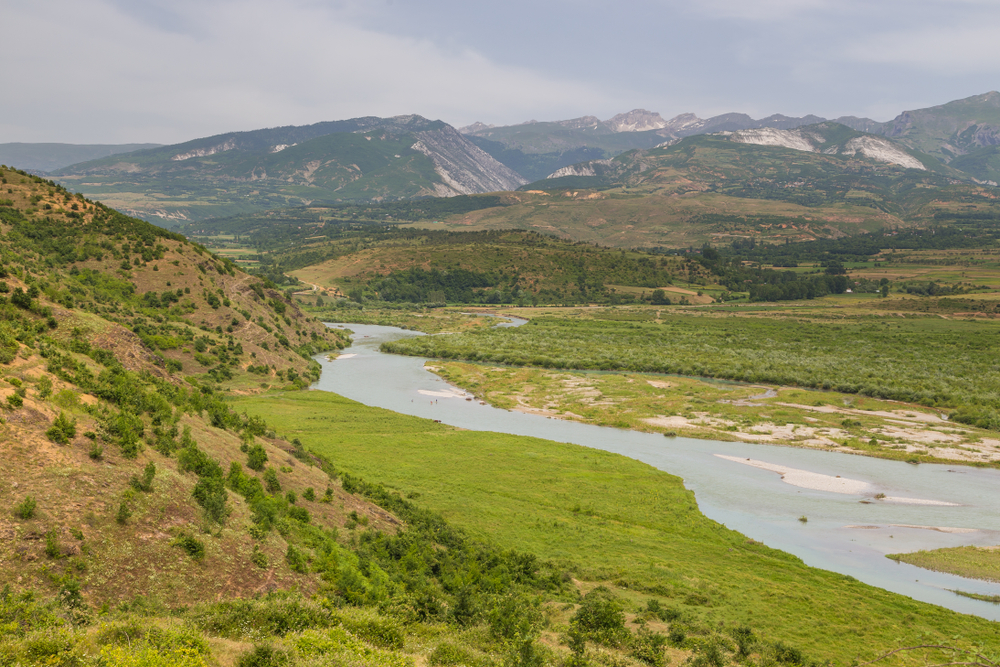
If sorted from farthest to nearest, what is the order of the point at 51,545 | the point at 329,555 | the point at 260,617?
the point at 329,555
the point at 260,617
the point at 51,545

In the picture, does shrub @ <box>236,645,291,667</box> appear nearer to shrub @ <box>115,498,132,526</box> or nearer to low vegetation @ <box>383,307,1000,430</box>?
shrub @ <box>115,498,132,526</box>

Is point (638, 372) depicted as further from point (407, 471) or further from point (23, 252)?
point (23, 252)

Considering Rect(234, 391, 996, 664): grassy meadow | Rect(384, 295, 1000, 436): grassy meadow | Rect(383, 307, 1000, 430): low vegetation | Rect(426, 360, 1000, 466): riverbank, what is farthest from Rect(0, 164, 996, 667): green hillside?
Rect(384, 295, 1000, 436): grassy meadow

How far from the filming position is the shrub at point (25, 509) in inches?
736

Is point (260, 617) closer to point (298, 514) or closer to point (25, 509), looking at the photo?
point (25, 509)

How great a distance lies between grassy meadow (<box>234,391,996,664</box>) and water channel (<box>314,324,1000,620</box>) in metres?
3.51

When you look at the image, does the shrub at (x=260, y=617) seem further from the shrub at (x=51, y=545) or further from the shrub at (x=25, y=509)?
the shrub at (x=25, y=509)

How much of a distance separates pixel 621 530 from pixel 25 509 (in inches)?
1212

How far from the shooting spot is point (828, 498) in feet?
158

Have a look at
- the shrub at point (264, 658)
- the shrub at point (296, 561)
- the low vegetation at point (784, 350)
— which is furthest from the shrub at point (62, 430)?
the low vegetation at point (784, 350)

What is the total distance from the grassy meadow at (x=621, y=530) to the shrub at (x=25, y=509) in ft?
73.1

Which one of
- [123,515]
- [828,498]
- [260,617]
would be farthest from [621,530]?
[123,515]

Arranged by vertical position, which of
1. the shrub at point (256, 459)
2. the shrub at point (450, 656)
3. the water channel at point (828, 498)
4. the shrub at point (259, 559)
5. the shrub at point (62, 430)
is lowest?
the water channel at point (828, 498)

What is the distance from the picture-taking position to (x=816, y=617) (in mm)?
28953
